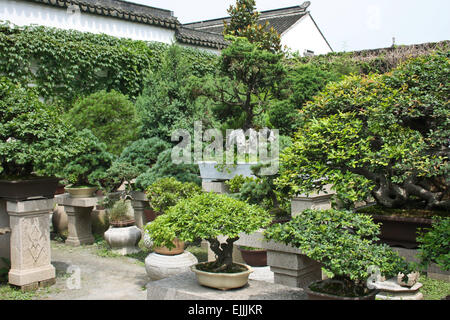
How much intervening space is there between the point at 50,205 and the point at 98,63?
19.8ft

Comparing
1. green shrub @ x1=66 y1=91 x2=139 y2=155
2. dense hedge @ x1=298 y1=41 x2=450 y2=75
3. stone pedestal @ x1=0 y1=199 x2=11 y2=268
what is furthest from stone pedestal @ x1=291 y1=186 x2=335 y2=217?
dense hedge @ x1=298 y1=41 x2=450 y2=75

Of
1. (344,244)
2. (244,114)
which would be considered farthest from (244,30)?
(344,244)

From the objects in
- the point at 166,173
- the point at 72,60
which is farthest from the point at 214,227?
the point at 72,60

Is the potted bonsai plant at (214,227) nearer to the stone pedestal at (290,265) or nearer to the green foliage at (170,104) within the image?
the stone pedestal at (290,265)

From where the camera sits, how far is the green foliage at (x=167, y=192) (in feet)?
20.9

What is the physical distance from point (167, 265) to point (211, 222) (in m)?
1.95

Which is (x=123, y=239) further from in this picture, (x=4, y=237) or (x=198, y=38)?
(x=198, y=38)

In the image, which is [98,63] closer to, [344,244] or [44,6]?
[44,6]

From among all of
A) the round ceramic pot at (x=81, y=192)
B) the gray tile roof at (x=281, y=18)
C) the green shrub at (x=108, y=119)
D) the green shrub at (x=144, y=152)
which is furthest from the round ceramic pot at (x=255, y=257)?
the gray tile roof at (x=281, y=18)

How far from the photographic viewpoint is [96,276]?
5.86 meters

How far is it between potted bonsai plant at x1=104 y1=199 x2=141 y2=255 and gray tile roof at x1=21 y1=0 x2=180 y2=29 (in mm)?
5847

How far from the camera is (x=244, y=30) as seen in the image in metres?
15.7

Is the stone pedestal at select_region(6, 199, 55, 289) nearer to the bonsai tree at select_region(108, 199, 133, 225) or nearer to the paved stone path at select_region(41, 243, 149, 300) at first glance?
the paved stone path at select_region(41, 243, 149, 300)

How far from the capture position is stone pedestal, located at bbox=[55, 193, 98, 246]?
7.43 meters
